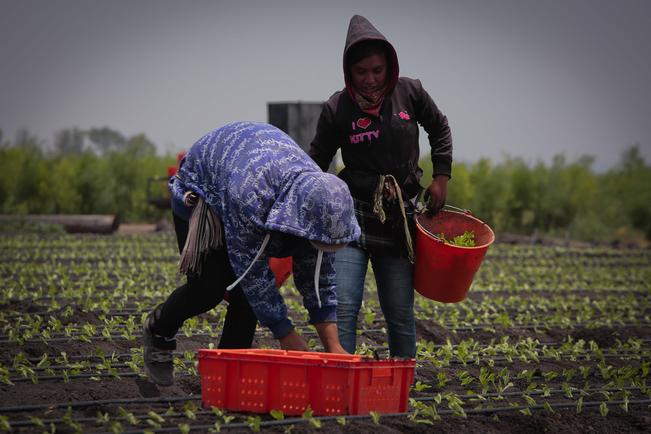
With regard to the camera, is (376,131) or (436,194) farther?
(436,194)

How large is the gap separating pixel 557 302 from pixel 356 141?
5.17 m

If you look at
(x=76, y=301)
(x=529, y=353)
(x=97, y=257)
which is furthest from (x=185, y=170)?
(x=97, y=257)

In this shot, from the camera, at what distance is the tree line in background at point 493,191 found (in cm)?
2203

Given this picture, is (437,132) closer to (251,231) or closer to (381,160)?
(381,160)

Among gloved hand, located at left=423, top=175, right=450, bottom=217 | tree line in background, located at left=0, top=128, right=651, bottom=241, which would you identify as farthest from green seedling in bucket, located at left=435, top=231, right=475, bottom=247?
tree line in background, located at left=0, top=128, right=651, bottom=241

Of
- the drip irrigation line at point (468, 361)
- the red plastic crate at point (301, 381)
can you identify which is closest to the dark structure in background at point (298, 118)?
the drip irrigation line at point (468, 361)

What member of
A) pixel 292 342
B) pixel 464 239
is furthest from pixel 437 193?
pixel 292 342

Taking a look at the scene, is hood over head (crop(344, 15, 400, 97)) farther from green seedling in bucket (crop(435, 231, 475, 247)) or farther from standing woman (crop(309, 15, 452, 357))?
green seedling in bucket (crop(435, 231, 475, 247))

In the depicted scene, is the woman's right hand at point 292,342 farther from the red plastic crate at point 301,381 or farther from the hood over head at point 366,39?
the hood over head at point 366,39

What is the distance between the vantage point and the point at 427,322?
23.1ft

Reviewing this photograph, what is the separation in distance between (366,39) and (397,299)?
124cm

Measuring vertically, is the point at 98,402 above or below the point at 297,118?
below

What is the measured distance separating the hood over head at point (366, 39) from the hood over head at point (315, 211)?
0.86 meters

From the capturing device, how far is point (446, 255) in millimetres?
4199
